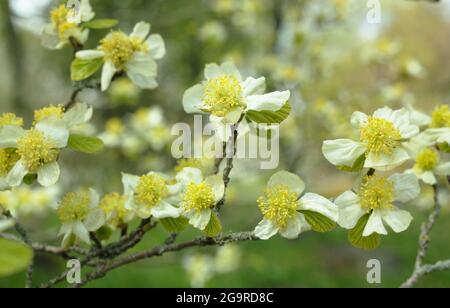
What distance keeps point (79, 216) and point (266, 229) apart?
447mm

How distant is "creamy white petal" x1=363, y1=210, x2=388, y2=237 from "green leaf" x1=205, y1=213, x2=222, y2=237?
0.98 ft

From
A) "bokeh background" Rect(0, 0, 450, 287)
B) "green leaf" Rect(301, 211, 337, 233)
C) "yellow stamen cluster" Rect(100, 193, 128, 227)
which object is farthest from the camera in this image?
"bokeh background" Rect(0, 0, 450, 287)

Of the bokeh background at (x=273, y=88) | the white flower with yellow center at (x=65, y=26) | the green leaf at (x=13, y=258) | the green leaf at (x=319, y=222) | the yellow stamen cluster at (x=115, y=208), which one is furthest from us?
the bokeh background at (x=273, y=88)

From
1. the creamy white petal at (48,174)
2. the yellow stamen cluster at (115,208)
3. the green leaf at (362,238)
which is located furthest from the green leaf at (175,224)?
the green leaf at (362,238)

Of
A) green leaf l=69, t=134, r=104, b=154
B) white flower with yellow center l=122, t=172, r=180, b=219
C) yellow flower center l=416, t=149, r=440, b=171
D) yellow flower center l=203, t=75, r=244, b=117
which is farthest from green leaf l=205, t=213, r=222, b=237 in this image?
yellow flower center l=416, t=149, r=440, b=171

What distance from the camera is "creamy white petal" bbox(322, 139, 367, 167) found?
1.14 m

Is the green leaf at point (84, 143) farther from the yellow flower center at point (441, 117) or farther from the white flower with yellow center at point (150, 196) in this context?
the yellow flower center at point (441, 117)

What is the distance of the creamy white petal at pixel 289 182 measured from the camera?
116 centimetres

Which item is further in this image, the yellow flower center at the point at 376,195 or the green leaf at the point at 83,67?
the green leaf at the point at 83,67

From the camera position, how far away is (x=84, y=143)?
4.15 ft

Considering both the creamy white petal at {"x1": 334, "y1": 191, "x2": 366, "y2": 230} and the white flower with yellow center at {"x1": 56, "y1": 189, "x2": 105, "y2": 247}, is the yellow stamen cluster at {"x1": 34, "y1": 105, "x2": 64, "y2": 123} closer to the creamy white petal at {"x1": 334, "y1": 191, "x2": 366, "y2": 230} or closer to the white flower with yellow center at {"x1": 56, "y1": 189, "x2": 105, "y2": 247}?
the white flower with yellow center at {"x1": 56, "y1": 189, "x2": 105, "y2": 247}

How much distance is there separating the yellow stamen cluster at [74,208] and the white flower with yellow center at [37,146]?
3.8 inches

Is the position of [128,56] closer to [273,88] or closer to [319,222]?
[319,222]

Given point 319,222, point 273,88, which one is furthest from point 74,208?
point 273,88
